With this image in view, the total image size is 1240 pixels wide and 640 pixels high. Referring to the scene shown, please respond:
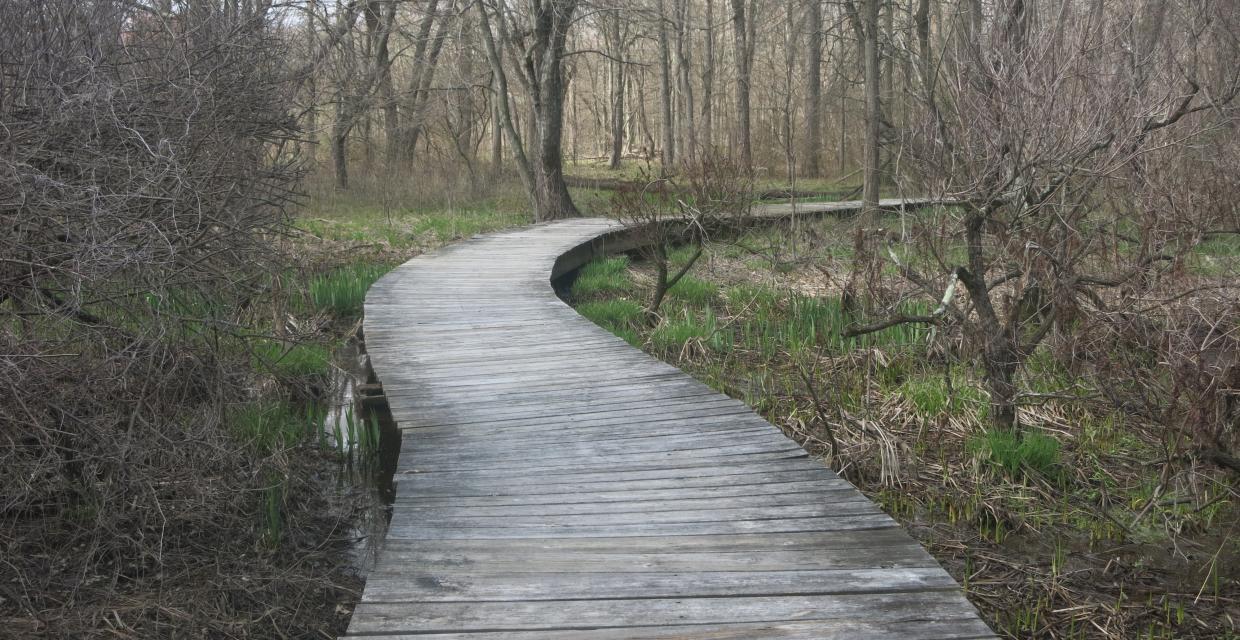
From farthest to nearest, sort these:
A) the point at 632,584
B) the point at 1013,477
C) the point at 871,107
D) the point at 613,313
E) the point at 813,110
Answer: the point at 813,110 → the point at 871,107 → the point at 613,313 → the point at 1013,477 → the point at 632,584

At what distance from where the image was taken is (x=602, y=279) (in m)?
11.3

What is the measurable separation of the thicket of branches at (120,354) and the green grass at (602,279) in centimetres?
593

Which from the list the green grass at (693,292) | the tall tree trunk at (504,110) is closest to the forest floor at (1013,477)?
the green grass at (693,292)

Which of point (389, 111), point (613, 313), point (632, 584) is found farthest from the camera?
point (389, 111)

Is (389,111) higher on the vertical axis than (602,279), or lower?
higher

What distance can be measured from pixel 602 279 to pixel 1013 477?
6.57 m

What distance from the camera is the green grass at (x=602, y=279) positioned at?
10.9m

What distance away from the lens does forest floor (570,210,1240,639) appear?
13.4 feet

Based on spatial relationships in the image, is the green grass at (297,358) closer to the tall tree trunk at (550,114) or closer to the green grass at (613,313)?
the green grass at (613,313)

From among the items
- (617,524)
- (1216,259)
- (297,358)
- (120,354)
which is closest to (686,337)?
(297,358)

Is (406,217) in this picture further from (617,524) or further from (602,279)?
(617,524)

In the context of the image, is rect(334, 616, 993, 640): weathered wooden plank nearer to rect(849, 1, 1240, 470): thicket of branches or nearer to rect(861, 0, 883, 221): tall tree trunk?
rect(849, 1, 1240, 470): thicket of branches

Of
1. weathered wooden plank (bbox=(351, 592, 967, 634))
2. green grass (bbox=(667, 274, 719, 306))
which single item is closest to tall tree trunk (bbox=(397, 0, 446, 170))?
green grass (bbox=(667, 274, 719, 306))

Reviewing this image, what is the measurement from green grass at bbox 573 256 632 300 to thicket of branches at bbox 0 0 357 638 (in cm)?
593
